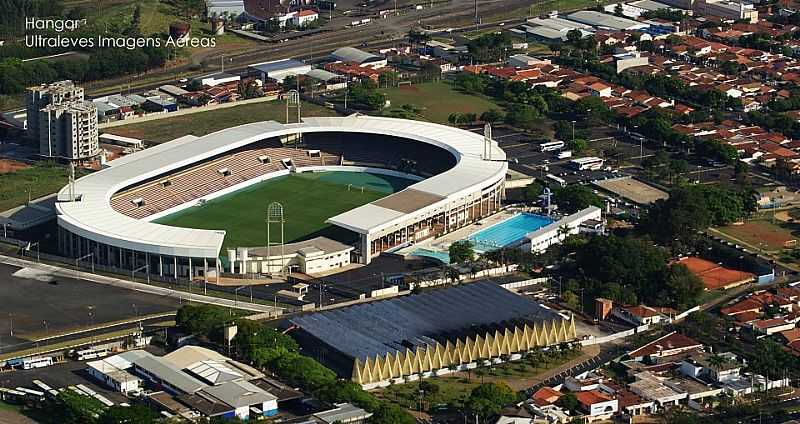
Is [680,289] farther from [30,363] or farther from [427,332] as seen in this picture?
[30,363]

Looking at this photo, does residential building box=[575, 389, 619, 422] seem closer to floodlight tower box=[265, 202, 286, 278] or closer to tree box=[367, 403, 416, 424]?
tree box=[367, 403, 416, 424]

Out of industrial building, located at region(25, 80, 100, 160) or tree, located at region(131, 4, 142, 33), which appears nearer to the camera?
industrial building, located at region(25, 80, 100, 160)

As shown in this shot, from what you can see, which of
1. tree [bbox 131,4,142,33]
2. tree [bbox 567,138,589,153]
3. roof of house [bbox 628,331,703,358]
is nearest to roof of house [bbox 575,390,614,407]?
roof of house [bbox 628,331,703,358]

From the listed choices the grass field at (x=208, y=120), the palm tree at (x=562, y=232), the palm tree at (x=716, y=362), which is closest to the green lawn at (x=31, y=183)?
the grass field at (x=208, y=120)

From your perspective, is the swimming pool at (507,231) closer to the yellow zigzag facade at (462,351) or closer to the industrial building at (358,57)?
the yellow zigzag facade at (462,351)

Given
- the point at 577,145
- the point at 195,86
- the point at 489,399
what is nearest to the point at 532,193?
the point at 577,145

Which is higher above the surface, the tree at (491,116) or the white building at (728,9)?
the white building at (728,9)

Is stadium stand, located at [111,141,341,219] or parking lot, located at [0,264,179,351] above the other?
stadium stand, located at [111,141,341,219]
